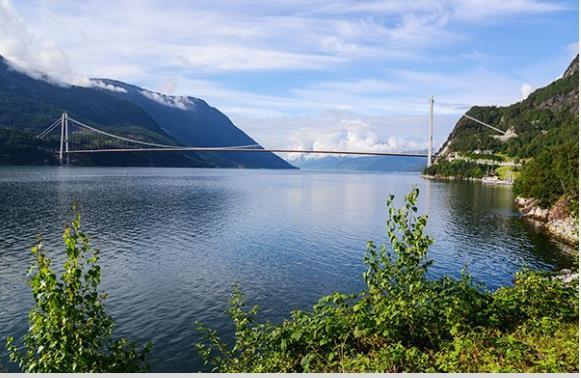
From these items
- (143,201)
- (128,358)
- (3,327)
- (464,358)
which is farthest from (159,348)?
(143,201)

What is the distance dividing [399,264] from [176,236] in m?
28.2

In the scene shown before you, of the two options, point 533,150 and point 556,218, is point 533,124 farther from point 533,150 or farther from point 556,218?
point 556,218

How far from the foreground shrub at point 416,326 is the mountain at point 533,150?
4090cm

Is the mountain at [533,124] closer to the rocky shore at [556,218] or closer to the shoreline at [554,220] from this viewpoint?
the shoreline at [554,220]

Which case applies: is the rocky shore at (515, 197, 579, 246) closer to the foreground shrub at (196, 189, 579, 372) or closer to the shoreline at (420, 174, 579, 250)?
the shoreline at (420, 174, 579, 250)

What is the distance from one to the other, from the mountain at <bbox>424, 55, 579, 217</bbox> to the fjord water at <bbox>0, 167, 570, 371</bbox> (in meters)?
5.39

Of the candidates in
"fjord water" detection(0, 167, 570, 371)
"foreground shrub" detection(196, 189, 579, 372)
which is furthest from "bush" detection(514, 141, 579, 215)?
"foreground shrub" detection(196, 189, 579, 372)

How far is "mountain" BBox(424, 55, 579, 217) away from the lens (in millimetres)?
49906

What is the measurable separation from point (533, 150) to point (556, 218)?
350 feet

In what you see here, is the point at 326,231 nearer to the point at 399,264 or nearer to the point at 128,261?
the point at 128,261

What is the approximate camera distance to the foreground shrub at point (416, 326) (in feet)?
23.1

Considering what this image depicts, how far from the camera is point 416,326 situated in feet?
27.2

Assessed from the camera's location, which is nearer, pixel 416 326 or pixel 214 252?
pixel 416 326

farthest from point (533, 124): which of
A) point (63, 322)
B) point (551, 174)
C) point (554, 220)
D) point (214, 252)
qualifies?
point (63, 322)
